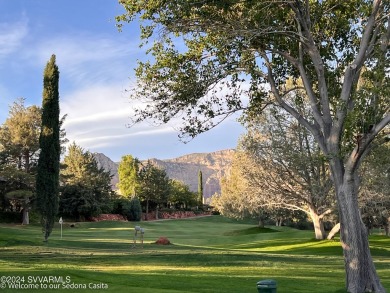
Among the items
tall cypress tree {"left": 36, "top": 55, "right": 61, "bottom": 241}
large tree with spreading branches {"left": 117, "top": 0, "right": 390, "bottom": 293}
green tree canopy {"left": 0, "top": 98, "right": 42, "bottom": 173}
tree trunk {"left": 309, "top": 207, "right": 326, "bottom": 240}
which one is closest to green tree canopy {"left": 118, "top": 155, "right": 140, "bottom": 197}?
green tree canopy {"left": 0, "top": 98, "right": 42, "bottom": 173}

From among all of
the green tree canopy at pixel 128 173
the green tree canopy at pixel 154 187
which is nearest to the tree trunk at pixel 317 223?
the green tree canopy at pixel 154 187

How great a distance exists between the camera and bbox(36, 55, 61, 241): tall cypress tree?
29281mm

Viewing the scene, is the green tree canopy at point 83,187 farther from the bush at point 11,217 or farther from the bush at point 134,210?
the bush at point 11,217

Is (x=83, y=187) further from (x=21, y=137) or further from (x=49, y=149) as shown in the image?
(x=49, y=149)

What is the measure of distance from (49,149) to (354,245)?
71.8ft

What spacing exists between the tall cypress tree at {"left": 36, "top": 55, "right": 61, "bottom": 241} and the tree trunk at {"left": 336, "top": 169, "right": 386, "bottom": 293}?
2080 cm

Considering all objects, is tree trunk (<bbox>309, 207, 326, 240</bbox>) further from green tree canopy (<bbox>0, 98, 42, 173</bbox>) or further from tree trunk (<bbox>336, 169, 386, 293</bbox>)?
green tree canopy (<bbox>0, 98, 42, 173</bbox>)

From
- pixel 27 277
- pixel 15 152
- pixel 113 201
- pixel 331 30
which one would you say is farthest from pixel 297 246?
pixel 113 201

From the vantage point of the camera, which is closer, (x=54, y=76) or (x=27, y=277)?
(x=27, y=277)

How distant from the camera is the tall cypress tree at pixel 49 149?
29281 millimetres

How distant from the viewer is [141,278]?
1391cm

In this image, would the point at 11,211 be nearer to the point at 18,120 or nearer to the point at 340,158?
the point at 18,120

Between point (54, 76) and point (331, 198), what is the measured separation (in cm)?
2066

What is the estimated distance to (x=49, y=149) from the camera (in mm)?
29812
